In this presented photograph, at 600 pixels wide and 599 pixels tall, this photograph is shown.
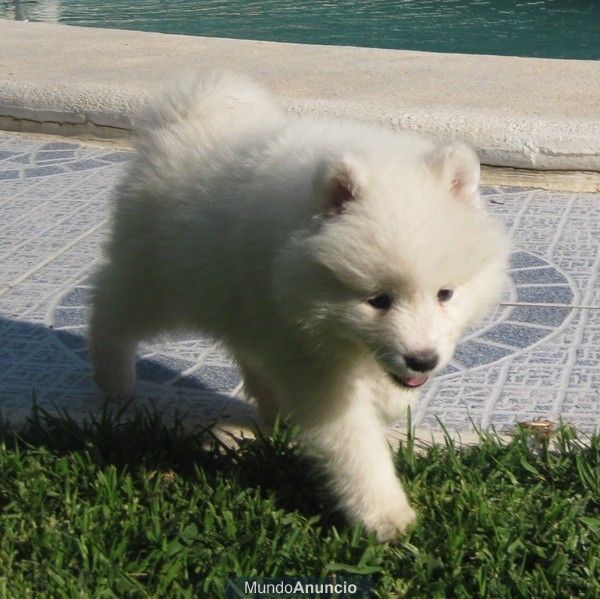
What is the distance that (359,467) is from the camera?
10.4 ft

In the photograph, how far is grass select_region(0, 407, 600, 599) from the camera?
3.00 m

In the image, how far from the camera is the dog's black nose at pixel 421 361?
2.85 meters

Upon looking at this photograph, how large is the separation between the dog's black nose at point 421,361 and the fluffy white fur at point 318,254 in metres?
0.01

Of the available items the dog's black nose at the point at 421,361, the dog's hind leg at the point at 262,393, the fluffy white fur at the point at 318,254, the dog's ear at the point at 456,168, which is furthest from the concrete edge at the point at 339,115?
the dog's black nose at the point at 421,361

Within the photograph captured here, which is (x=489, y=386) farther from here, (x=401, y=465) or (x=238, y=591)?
(x=238, y=591)

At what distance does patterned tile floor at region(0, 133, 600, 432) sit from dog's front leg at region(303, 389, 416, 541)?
726mm

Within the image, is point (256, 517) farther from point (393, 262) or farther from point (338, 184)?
point (338, 184)

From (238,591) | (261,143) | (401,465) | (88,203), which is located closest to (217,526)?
(238,591)

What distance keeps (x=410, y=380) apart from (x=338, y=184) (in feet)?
1.82

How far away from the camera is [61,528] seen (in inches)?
128

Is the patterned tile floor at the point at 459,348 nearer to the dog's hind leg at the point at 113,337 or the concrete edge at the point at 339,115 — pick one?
the dog's hind leg at the point at 113,337

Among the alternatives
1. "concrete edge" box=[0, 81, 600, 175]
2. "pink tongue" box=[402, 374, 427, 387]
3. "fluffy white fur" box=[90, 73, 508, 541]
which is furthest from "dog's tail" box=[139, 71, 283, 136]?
"concrete edge" box=[0, 81, 600, 175]

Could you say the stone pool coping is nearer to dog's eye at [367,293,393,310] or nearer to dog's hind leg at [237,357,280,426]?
dog's hind leg at [237,357,280,426]

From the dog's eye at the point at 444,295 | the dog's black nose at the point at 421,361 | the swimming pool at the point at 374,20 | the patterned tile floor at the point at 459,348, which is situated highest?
the dog's eye at the point at 444,295
